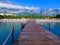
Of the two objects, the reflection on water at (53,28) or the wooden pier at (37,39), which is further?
the reflection on water at (53,28)

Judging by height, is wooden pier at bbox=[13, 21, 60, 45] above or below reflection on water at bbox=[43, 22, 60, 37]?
above

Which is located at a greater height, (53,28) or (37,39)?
(37,39)

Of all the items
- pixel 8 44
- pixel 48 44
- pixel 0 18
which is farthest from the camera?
pixel 0 18

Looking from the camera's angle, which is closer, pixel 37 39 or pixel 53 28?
pixel 37 39

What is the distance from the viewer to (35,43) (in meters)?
16.5

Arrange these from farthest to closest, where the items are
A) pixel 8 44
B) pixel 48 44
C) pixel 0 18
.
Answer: pixel 0 18, pixel 8 44, pixel 48 44

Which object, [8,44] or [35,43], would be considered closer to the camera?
[35,43]

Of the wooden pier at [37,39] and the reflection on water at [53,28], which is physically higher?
the wooden pier at [37,39]

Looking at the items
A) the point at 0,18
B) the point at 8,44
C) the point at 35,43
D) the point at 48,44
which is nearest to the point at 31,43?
the point at 35,43

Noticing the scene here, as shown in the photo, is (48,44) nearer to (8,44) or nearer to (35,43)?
(35,43)

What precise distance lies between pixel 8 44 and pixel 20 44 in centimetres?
1660

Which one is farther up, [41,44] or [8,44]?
[41,44]

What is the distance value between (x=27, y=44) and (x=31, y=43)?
0.54 metres

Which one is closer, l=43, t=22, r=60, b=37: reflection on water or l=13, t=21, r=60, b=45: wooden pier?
l=13, t=21, r=60, b=45: wooden pier
